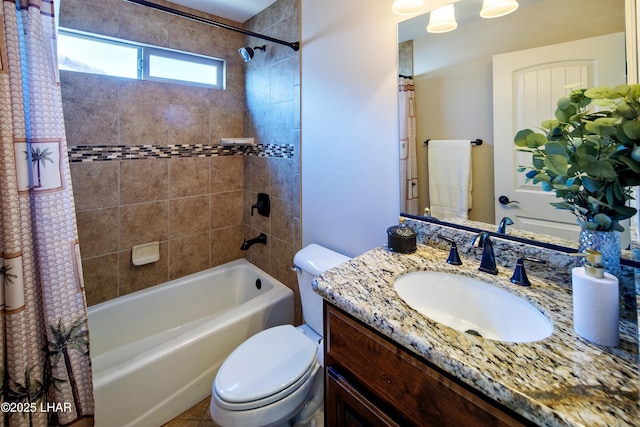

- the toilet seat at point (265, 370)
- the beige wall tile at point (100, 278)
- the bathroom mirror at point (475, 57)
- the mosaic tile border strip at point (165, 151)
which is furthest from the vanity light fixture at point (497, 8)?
the beige wall tile at point (100, 278)

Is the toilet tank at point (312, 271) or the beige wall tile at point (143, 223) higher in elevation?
the beige wall tile at point (143, 223)

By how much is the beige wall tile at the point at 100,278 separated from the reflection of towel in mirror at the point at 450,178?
80.3 inches

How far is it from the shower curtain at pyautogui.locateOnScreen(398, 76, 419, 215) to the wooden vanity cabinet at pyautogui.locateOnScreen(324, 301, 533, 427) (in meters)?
0.66

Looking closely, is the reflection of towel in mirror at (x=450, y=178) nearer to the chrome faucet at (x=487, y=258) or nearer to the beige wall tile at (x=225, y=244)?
the chrome faucet at (x=487, y=258)

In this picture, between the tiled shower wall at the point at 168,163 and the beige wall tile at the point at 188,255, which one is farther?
the beige wall tile at the point at 188,255

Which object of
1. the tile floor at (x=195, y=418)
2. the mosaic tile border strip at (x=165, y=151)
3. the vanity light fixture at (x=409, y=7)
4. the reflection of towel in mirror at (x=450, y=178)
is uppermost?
the vanity light fixture at (x=409, y=7)

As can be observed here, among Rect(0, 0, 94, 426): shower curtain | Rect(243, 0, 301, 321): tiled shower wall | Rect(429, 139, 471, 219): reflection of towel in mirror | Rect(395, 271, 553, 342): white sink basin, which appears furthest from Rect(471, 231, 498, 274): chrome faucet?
Rect(0, 0, 94, 426): shower curtain

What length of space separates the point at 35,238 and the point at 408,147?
5.06 feet

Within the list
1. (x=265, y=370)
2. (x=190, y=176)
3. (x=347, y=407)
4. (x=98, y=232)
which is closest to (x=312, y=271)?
(x=265, y=370)

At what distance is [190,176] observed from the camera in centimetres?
218

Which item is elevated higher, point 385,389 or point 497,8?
point 497,8

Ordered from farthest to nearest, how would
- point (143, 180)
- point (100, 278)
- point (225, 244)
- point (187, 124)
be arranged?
point (225, 244) → point (187, 124) → point (143, 180) → point (100, 278)

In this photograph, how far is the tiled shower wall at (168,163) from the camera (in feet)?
5.82

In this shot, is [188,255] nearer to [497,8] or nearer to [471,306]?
[471,306]
